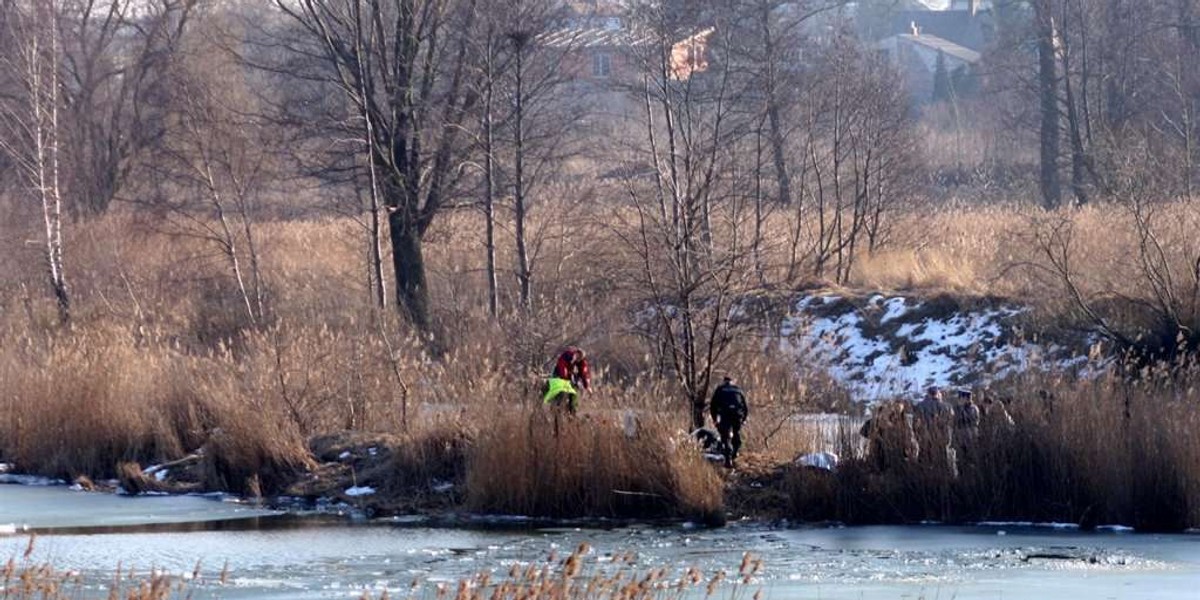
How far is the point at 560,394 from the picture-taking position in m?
18.6

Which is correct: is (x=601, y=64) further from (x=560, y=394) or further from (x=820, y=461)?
(x=820, y=461)

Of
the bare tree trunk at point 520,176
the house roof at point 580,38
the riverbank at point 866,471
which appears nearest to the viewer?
the riverbank at point 866,471

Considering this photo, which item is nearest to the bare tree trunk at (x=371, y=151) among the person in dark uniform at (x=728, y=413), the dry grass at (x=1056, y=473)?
the person in dark uniform at (x=728, y=413)

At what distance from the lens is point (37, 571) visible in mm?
9633

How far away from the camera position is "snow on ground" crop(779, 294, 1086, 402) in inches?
1000

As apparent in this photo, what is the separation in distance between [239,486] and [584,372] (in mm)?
4506

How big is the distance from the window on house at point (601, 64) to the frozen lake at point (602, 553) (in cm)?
2468

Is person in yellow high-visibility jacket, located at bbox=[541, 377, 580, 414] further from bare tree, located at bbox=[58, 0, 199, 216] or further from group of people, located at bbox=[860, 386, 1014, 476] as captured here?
bare tree, located at bbox=[58, 0, 199, 216]

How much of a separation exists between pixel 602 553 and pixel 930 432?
14.0 ft

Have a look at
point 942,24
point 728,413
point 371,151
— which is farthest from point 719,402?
point 942,24

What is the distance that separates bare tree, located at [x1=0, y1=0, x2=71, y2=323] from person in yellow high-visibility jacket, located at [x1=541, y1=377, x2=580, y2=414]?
13491 millimetres

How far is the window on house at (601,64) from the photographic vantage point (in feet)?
140

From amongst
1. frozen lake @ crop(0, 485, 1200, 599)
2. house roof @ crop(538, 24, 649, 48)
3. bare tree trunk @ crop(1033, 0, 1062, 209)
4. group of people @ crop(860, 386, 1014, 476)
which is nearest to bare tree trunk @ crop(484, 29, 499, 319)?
house roof @ crop(538, 24, 649, 48)

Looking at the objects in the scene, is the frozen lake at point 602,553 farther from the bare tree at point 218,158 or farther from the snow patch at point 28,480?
the bare tree at point 218,158
